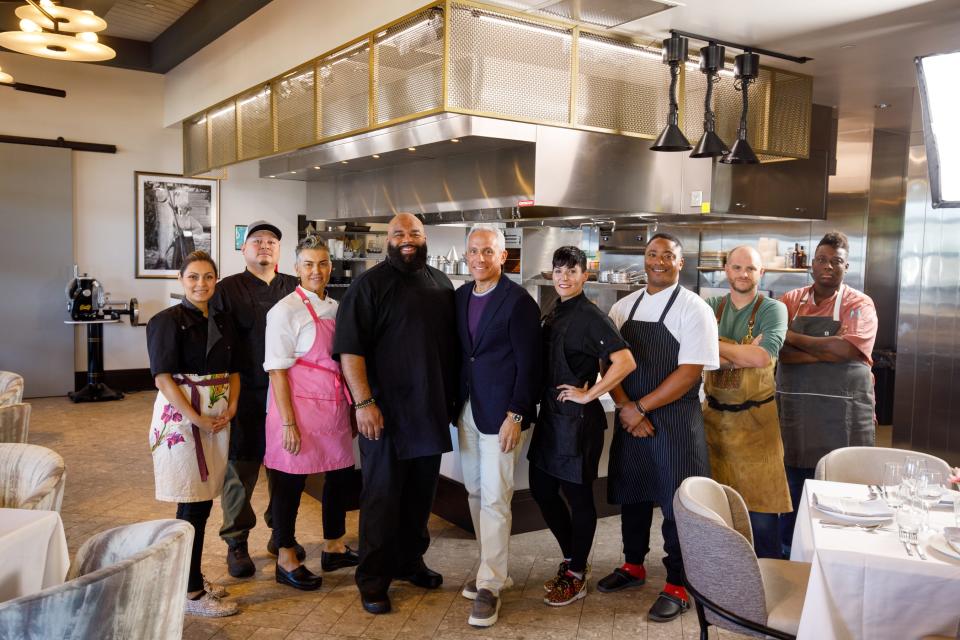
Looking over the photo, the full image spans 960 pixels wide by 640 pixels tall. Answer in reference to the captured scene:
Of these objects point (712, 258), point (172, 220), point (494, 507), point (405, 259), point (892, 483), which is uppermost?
point (172, 220)

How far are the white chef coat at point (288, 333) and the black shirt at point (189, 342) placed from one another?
18cm

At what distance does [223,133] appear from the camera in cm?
778

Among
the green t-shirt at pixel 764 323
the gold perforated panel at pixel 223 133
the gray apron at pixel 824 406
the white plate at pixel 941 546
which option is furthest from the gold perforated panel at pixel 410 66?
the white plate at pixel 941 546

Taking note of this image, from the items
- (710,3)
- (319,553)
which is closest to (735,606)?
(319,553)

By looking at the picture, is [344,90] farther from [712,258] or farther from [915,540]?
[915,540]

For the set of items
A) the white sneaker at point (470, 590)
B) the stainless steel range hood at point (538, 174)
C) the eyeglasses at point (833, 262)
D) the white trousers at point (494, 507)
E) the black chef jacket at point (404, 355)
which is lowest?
the white sneaker at point (470, 590)

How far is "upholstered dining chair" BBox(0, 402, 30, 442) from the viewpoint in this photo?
11.8 ft

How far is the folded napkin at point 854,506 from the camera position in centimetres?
260

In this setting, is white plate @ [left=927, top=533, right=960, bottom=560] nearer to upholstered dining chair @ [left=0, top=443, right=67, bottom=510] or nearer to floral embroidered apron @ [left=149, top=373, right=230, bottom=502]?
floral embroidered apron @ [left=149, top=373, right=230, bottom=502]

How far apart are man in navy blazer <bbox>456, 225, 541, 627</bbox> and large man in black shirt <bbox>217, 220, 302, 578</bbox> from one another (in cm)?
104

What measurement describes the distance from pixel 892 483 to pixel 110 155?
8.82 meters

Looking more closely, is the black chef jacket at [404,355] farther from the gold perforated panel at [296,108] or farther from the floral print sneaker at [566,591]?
the gold perforated panel at [296,108]

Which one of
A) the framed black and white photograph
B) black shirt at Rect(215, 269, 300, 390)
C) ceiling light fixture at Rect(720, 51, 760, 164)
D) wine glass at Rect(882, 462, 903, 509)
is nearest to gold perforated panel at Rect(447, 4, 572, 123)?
ceiling light fixture at Rect(720, 51, 760, 164)

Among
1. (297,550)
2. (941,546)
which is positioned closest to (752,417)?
(941,546)
